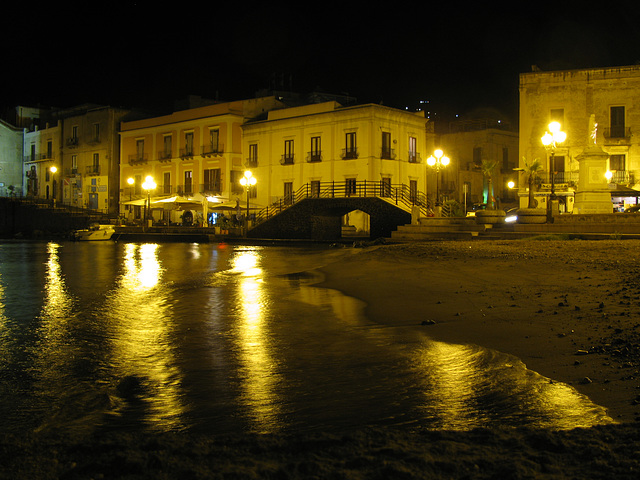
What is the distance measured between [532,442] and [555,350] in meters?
3.19

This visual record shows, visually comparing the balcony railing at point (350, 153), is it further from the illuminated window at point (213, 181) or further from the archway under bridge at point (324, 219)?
the illuminated window at point (213, 181)

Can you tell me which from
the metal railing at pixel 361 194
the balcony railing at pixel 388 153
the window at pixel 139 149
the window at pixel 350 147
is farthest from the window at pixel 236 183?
the balcony railing at pixel 388 153

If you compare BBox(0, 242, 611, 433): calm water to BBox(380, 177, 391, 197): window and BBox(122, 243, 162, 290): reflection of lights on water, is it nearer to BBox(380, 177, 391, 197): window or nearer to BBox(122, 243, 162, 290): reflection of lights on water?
BBox(122, 243, 162, 290): reflection of lights on water

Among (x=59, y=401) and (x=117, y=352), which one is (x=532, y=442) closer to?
(x=59, y=401)

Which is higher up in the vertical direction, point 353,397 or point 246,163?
point 246,163

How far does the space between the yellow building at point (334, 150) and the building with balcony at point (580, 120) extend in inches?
338

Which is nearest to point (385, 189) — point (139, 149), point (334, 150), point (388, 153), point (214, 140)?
point (388, 153)

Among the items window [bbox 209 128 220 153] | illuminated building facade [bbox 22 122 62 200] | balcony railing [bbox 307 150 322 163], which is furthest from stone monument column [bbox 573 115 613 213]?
illuminated building facade [bbox 22 122 62 200]

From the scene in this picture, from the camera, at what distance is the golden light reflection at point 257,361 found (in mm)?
5096

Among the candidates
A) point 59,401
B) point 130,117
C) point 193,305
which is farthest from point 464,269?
point 130,117

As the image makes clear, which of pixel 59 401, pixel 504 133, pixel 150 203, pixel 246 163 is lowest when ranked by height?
pixel 59 401

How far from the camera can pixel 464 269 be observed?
14.7 metres

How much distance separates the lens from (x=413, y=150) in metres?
44.9

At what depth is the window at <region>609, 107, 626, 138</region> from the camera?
36938mm
